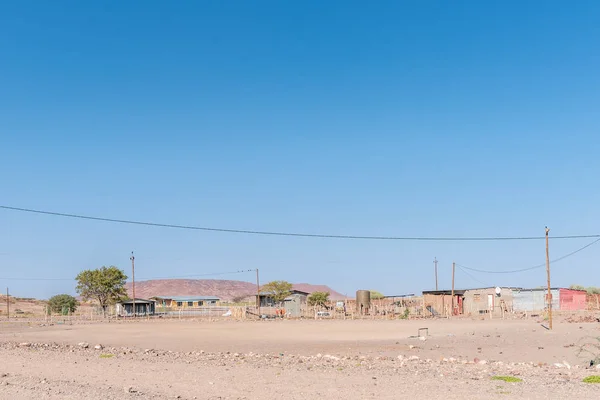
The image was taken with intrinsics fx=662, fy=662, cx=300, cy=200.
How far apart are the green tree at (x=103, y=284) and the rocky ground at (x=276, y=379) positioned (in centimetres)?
8033

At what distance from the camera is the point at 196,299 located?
132000mm

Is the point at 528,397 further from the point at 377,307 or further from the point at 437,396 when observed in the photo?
the point at 377,307

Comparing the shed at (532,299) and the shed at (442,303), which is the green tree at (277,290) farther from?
the shed at (532,299)

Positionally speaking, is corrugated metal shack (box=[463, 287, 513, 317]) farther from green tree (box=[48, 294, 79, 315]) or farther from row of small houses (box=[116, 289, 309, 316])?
green tree (box=[48, 294, 79, 315])

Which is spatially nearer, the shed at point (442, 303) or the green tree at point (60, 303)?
the shed at point (442, 303)

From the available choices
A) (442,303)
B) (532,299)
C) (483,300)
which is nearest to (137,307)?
(442,303)

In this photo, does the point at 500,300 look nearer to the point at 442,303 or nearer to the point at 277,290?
the point at 442,303

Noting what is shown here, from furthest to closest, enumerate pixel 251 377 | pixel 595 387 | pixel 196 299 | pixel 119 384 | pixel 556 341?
pixel 196 299
pixel 556 341
pixel 251 377
pixel 119 384
pixel 595 387

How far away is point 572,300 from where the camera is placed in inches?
3297

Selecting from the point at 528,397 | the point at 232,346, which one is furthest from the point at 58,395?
the point at 232,346

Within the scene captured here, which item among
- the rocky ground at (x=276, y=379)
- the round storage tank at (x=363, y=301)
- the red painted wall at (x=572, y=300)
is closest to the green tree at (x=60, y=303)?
the round storage tank at (x=363, y=301)

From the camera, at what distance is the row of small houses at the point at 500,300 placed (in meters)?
78.4

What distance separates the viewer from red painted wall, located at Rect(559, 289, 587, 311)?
269 ft

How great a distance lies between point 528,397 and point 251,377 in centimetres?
739
